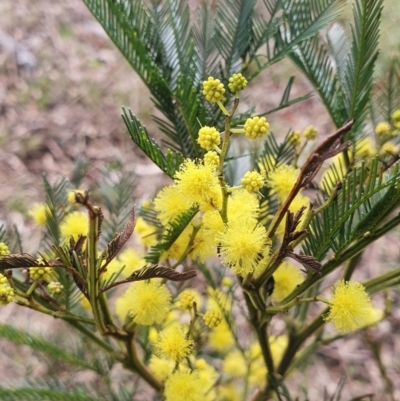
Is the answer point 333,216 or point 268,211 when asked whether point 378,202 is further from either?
point 268,211

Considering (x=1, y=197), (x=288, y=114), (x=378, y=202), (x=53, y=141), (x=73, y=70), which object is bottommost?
(x=378, y=202)

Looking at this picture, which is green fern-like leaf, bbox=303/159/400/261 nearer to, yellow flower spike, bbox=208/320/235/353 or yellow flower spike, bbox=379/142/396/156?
yellow flower spike, bbox=379/142/396/156

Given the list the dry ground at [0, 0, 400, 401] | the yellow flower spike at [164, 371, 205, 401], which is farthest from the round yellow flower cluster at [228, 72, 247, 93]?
the dry ground at [0, 0, 400, 401]

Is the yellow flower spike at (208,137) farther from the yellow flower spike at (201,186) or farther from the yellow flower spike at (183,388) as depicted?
the yellow flower spike at (183,388)

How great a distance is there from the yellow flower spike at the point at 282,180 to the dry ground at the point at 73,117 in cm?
115

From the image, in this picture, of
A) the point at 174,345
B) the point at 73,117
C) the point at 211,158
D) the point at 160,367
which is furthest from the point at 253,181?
the point at 73,117

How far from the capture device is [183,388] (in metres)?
0.73

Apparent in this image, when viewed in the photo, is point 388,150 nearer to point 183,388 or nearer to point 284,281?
point 284,281

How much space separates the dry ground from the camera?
5.80ft

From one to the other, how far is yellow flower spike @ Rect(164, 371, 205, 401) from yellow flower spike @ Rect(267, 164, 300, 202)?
271mm

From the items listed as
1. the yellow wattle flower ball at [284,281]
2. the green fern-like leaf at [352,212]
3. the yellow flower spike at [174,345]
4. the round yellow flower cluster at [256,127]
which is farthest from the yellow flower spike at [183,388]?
the round yellow flower cluster at [256,127]

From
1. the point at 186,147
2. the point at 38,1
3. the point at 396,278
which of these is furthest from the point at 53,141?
the point at 396,278

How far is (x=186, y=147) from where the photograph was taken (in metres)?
0.71

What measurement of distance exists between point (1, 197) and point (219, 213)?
5.59ft
